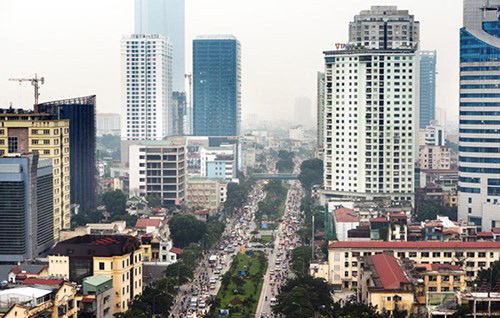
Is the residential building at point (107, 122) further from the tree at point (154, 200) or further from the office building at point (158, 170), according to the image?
the tree at point (154, 200)

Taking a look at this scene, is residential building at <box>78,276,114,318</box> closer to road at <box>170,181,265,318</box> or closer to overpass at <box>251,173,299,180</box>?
road at <box>170,181,265,318</box>

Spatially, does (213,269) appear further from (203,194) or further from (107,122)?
(107,122)

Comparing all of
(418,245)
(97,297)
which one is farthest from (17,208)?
(418,245)

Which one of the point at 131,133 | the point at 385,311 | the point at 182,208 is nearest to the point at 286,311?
the point at 385,311

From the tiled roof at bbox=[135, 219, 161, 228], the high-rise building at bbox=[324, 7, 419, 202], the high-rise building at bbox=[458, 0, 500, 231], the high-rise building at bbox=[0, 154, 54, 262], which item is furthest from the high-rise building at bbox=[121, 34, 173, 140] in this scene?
the high-rise building at bbox=[0, 154, 54, 262]

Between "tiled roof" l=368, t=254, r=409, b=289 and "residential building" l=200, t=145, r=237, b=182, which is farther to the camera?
"residential building" l=200, t=145, r=237, b=182

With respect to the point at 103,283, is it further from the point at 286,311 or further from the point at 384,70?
the point at 384,70
